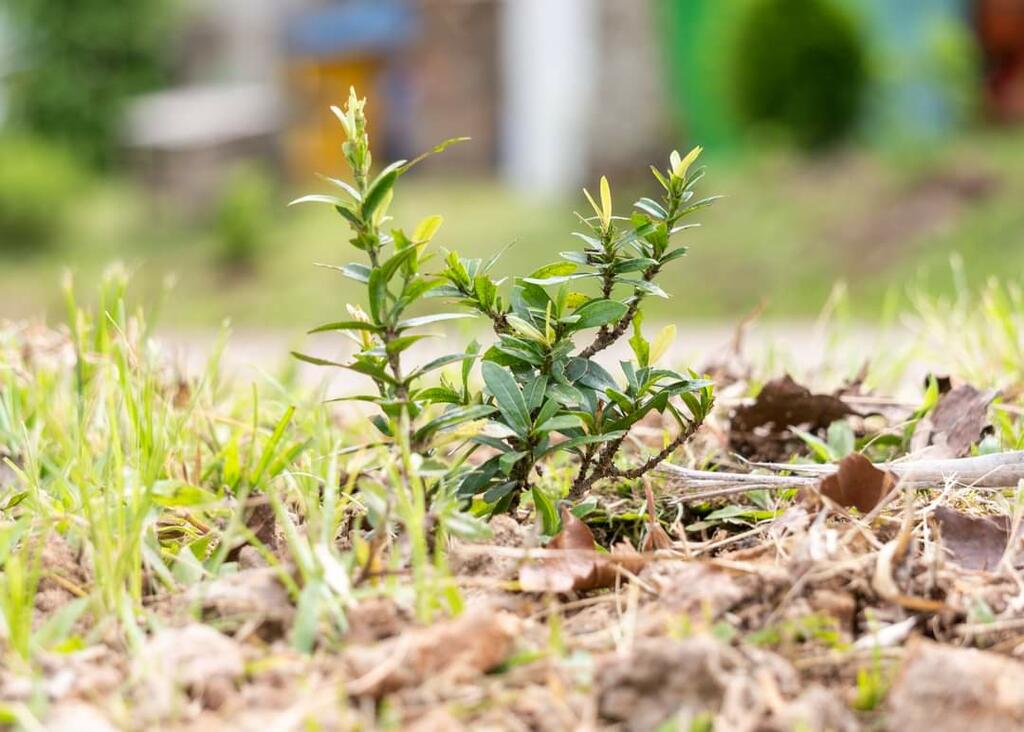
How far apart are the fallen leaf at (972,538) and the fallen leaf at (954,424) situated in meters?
0.29

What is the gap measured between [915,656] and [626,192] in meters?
10.1

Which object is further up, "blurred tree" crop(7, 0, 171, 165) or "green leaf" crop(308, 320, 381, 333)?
"blurred tree" crop(7, 0, 171, 165)

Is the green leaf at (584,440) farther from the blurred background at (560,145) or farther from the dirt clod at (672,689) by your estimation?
the blurred background at (560,145)

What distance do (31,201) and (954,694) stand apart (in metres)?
14.0

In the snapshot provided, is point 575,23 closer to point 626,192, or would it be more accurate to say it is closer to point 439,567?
point 626,192

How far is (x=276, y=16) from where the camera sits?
18.0m

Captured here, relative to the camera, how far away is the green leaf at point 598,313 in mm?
1381

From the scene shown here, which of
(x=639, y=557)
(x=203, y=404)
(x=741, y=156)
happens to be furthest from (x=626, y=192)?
(x=639, y=557)

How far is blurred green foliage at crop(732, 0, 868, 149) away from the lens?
10.5 meters

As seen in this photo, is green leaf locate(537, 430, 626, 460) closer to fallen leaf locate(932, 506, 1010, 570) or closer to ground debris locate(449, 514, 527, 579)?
ground debris locate(449, 514, 527, 579)

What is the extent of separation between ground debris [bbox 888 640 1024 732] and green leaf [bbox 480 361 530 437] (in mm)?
497

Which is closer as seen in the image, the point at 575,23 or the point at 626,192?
the point at 626,192

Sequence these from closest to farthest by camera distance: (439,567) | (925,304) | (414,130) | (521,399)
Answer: (439,567), (521,399), (925,304), (414,130)

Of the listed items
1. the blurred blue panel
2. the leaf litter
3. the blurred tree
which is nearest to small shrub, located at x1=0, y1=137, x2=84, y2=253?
the blurred tree
